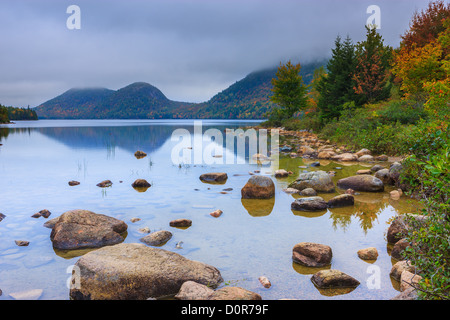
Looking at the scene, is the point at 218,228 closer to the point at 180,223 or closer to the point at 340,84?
the point at 180,223

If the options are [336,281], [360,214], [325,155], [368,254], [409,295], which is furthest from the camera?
[325,155]

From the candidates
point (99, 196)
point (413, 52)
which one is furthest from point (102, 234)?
point (413, 52)

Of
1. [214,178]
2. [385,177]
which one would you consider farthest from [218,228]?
[385,177]

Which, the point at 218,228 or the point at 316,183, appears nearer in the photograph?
the point at 218,228

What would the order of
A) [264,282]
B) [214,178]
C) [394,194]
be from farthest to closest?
1. [214,178]
2. [394,194]
3. [264,282]

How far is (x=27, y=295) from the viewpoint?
4.55 metres

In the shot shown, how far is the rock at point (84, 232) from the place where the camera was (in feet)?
20.4

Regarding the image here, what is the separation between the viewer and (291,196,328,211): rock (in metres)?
8.60

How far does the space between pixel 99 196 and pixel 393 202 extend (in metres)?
9.53

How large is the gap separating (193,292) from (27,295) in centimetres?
258

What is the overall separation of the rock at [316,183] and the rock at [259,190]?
136 centimetres

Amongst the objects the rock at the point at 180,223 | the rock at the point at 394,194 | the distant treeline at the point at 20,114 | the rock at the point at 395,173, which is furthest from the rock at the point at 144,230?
the distant treeline at the point at 20,114

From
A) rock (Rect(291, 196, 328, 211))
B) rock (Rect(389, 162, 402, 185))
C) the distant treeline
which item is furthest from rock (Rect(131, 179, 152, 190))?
the distant treeline
